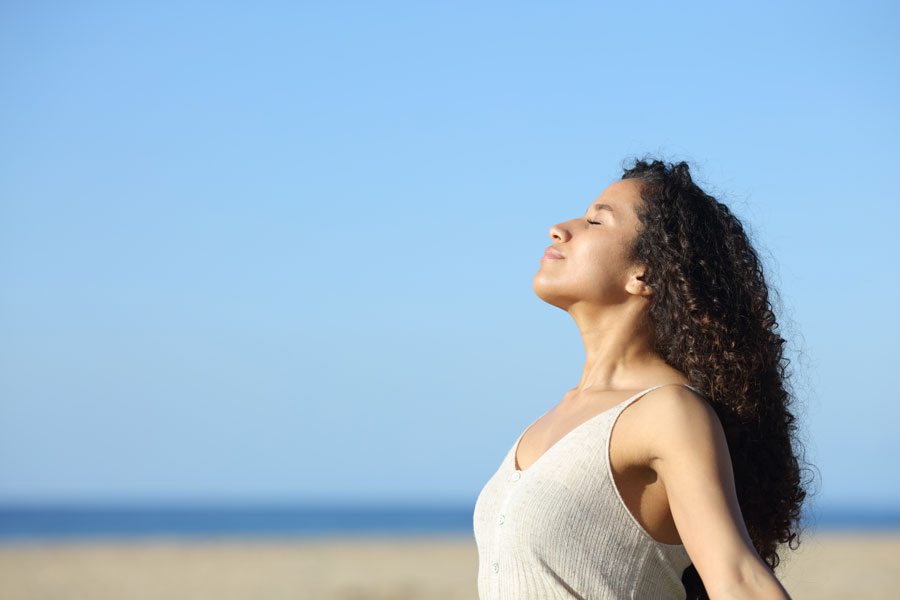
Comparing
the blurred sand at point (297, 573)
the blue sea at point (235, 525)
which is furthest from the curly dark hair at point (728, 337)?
the blue sea at point (235, 525)

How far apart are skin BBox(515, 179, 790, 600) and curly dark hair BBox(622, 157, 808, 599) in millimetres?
52

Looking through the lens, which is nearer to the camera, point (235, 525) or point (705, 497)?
point (705, 497)

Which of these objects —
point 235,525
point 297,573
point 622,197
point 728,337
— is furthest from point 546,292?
point 235,525

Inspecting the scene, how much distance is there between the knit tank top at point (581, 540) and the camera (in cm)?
213

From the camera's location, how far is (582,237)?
2465 mm

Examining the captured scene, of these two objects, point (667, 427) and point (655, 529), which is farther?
point (655, 529)

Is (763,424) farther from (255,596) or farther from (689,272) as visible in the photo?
(255,596)

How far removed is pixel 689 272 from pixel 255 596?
1082 centimetres

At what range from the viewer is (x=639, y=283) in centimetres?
241

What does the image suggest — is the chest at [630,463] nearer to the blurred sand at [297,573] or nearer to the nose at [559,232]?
the nose at [559,232]

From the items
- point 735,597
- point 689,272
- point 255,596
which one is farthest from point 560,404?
point 255,596

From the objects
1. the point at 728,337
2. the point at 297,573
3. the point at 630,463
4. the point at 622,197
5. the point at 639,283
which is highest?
the point at 297,573

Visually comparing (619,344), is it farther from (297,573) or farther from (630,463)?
(297,573)

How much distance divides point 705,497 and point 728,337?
560 mm
